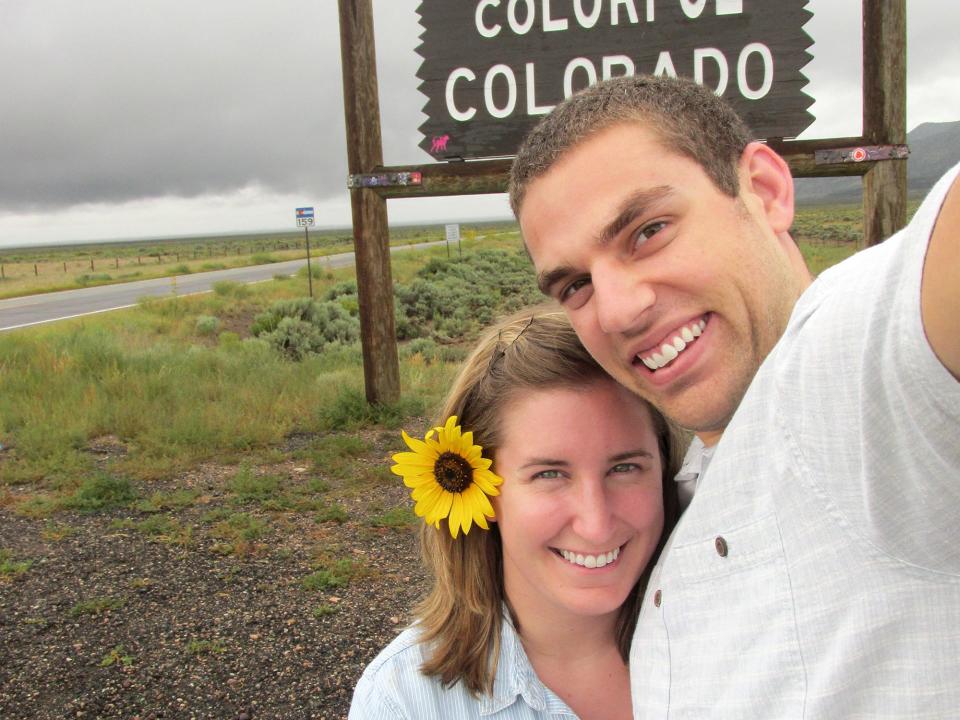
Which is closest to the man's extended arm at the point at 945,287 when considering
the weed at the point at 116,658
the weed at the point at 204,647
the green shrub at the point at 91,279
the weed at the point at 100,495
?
the weed at the point at 204,647

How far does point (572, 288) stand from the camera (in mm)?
1493

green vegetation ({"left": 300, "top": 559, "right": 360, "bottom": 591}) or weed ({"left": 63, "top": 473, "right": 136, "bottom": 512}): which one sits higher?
weed ({"left": 63, "top": 473, "right": 136, "bottom": 512})

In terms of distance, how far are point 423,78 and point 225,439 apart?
3080mm

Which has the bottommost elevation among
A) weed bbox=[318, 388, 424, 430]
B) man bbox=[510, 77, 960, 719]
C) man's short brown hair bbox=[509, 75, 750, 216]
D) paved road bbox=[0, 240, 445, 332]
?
weed bbox=[318, 388, 424, 430]

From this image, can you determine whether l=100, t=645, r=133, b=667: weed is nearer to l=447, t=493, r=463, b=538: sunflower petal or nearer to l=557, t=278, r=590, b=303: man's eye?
l=447, t=493, r=463, b=538: sunflower petal

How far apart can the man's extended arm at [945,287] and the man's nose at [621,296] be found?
2.00 ft

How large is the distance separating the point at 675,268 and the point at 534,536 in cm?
65

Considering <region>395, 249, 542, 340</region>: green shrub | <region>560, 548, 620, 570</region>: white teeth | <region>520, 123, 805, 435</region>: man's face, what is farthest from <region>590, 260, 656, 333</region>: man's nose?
<region>395, 249, 542, 340</region>: green shrub

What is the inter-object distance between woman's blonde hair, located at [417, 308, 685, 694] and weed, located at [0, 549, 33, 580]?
3.14 m

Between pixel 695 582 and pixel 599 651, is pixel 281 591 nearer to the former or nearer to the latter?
pixel 599 651

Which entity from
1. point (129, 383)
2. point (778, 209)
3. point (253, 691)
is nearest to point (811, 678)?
→ point (778, 209)

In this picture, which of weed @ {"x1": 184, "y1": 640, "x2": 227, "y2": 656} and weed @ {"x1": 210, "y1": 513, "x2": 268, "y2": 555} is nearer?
weed @ {"x1": 184, "y1": 640, "x2": 227, "y2": 656}

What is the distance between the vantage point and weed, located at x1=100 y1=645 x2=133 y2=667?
327cm

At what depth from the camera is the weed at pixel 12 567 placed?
4.07 m
